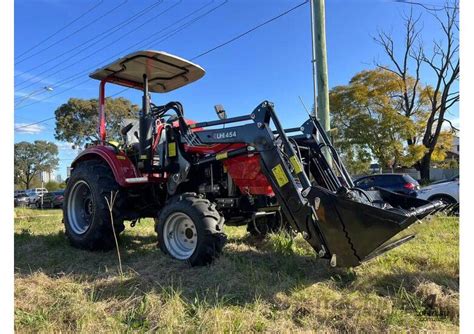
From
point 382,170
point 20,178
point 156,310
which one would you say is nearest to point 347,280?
point 156,310

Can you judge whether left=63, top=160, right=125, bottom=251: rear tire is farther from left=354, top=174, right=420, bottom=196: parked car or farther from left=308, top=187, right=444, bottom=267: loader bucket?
left=354, top=174, right=420, bottom=196: parked car

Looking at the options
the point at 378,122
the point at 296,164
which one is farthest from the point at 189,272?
the point at 378,122

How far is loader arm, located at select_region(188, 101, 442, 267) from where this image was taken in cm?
411

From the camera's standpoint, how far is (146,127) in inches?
250

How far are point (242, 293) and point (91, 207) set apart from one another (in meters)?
3.57

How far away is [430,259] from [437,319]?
6.50 ft

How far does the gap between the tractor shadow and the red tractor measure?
11.4 inches

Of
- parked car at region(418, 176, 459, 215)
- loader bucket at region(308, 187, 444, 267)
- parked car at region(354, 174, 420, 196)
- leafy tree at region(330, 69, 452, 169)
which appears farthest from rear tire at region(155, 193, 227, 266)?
leafy tree at region(330, 69, 452, 169)

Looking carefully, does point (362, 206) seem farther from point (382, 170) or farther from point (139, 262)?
point (382, 170)

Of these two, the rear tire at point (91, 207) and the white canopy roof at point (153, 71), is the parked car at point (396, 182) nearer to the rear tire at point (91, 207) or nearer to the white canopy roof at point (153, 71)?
the white canopy roof at point (153, 71)

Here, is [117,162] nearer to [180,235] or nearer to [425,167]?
[180,235]

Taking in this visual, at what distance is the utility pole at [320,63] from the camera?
343 inches

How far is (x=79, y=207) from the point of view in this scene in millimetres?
7160

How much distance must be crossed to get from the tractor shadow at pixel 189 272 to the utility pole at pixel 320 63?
3559 millimetres
